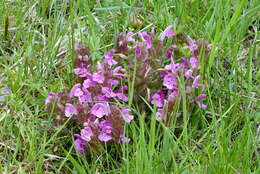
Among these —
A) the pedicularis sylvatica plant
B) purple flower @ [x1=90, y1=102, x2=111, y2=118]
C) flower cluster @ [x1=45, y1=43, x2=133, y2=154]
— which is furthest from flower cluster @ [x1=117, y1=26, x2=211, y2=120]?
purple flower @ [x1=90, y1=102, x2=111, y2=118]

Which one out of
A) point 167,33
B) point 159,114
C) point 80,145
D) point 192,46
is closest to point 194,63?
point 192,46

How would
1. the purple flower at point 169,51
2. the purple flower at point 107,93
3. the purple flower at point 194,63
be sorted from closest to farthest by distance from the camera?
the purple flower at point 107,93 → the purple flower at point 194,63 → the purple flower at point 169,51

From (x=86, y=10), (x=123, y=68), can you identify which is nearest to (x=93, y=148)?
(x=123, y=68)

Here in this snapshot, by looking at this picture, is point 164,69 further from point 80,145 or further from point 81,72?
point 80,145

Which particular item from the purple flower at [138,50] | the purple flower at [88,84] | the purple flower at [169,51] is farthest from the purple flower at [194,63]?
the purple flower at [88,84]

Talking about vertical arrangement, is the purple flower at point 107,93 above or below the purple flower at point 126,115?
above

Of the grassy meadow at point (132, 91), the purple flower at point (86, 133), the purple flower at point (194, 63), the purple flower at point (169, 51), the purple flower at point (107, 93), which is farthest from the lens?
the purple flower at point (169, 51)

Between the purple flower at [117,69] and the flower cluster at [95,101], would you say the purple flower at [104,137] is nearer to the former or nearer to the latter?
the flower cluster at [95,101]

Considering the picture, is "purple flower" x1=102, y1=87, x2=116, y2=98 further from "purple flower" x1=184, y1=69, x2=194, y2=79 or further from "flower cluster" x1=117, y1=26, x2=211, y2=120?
"purple flower" x1=184, y1=69, x2=194, y2=79
